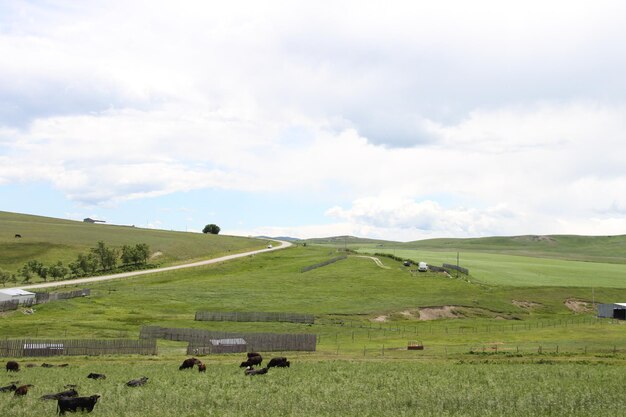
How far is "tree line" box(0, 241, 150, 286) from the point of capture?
140 meters

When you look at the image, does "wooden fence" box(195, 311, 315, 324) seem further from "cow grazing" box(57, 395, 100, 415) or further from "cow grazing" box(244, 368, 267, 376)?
"cow grazing" box(57, 395, 100, 415)

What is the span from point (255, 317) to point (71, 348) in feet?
115

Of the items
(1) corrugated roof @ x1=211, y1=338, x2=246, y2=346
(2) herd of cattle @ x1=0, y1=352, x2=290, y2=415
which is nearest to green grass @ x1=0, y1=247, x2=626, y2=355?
(1) corrugated roof @ x1=211, y1=338, x2=246, y2=346

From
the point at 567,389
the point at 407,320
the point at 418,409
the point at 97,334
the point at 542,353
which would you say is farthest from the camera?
the point at 407,320

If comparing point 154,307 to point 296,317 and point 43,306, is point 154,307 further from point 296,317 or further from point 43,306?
point 296,317

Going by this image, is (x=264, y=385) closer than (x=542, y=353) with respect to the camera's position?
Yes

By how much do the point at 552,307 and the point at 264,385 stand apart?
280 ft

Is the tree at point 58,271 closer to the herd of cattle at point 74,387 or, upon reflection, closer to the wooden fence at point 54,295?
the wooden fence at point 54,295

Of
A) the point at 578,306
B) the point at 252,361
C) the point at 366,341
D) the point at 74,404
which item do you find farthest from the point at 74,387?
the point at 578,306

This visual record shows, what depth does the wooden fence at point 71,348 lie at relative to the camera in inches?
2239

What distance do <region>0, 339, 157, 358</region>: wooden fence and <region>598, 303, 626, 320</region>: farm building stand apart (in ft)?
234

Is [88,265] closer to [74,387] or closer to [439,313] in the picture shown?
[439,313]

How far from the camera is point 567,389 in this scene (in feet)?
118

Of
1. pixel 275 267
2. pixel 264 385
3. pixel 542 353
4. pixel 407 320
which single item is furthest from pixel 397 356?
pixel 275 267
